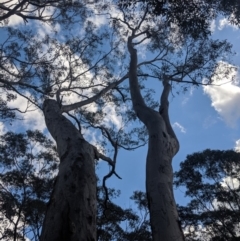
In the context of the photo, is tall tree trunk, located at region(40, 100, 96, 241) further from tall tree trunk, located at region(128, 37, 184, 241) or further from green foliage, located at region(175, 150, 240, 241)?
green foliage, located at region(175, 150, 240, 241)

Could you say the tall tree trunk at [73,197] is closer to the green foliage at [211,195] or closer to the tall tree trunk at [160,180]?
the tall tree trunk at [160,180]

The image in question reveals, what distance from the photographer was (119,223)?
1002 cm

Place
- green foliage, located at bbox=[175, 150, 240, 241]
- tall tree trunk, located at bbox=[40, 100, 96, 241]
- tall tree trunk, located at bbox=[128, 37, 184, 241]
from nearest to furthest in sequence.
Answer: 1. tall tree trunk, located at bbox=[40, 100, 96, 241]
2. tall tree trunk, located at bbox=[128, 37, 184, 241]
3. green foliage, located at bbox=[175, 150, 240, 241]

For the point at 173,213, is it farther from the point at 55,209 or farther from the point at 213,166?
the point at 213,166

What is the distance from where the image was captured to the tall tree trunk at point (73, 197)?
2494 mm

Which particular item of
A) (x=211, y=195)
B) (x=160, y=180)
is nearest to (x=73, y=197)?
(x=160, y=180)

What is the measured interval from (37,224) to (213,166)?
581 centimetres

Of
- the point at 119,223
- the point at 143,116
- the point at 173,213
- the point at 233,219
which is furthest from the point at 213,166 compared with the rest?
the point at 173,213

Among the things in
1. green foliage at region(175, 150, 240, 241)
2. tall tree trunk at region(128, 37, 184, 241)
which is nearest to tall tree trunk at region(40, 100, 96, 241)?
tall tree trunk at region(128, 37, 184, 241)

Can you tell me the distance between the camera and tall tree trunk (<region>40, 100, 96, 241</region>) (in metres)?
2.49

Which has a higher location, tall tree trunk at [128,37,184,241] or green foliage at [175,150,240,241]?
green foliage at [175,150,240,241]

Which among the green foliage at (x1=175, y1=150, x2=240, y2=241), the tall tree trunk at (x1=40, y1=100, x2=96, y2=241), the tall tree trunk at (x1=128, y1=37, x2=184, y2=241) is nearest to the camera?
the tall tree trunk at (x1=40, y1=100, x2=96, y2=241)

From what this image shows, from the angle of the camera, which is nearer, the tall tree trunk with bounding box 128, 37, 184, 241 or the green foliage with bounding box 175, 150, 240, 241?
the tall tree trunk with bounding box 128, 37, 184, 241

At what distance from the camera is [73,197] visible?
9.15ft
